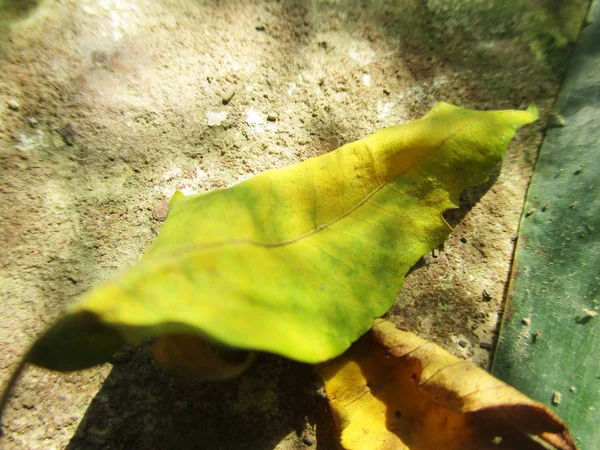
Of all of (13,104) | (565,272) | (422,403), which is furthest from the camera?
(13,104)

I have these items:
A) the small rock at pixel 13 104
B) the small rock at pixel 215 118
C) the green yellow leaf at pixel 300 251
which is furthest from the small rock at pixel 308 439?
the small rock at pixel 13 104

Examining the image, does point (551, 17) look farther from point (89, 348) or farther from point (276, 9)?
point (89, 348)

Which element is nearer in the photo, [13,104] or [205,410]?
[205,410]

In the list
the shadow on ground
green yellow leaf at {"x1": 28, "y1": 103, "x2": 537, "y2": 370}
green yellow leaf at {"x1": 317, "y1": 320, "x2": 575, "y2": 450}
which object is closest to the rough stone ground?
the shadow on ground

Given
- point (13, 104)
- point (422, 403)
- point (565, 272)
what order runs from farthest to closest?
point (13, 104) < point (565, 272) < point (422, 403)

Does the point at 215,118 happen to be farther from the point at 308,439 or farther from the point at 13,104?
the point at 308,439

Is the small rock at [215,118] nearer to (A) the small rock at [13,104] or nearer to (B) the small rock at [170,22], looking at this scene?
(B) the small rock at [170,22]

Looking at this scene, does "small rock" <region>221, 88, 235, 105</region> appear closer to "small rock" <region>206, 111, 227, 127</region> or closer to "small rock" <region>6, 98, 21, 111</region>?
"small rock" <region>206, 111, 227, 127</region>

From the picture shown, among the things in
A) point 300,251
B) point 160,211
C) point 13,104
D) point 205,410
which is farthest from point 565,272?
point 13,104

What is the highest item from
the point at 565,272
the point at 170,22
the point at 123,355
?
the point at 170,22
